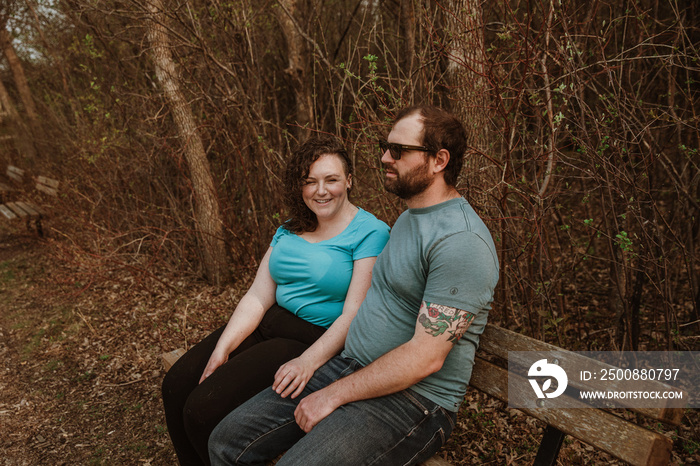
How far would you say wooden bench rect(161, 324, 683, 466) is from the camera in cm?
151

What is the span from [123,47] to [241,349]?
522cm

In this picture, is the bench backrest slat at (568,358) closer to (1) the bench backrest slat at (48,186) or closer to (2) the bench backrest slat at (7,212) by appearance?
(1) the bench backrest slat at (48,186)

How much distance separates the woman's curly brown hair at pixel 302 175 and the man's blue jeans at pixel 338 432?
0.83 meters

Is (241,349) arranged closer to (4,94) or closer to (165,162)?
(165,162)

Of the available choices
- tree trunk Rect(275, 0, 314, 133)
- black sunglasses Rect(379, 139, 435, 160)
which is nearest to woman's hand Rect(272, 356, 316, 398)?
black sunglasses Rect(379, 139, 435, 160)

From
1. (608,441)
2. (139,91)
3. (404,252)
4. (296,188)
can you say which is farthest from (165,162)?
(608,441)

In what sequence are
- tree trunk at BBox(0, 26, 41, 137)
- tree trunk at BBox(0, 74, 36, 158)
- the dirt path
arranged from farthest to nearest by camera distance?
tree trunk at BBox(0, 74, 36, 158)
tree trunk at BBox(0, 26, 41, 137)
the dirt path

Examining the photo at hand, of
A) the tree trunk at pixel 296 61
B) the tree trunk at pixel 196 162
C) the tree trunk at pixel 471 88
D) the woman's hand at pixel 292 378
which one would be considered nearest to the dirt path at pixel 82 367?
the tree trunk at pixel 196 162

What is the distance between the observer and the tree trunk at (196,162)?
4555 millimetres

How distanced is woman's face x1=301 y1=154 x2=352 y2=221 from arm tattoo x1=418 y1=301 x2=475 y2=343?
35.8 inches

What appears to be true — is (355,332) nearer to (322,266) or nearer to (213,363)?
(322,266)

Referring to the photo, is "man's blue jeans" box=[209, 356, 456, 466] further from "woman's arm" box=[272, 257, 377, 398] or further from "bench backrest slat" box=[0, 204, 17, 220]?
"bench backrest slat" box=[0, 204, 17, 220]

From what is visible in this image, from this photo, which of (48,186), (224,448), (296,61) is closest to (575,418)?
(224,448)

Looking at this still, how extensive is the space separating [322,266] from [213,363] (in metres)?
0.74
